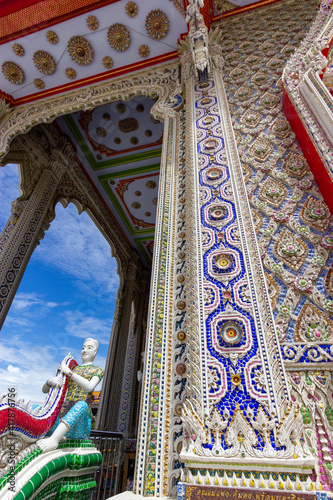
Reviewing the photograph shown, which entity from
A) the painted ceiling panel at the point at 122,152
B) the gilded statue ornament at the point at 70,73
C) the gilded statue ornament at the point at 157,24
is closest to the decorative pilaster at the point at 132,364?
the painted ceiling panel at the point at 122,152

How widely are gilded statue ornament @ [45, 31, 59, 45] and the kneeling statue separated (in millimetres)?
3948

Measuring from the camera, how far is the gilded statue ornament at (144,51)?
12.3ft

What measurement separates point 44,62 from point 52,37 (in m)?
0.37

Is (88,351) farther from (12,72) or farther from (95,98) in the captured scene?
(12,72)

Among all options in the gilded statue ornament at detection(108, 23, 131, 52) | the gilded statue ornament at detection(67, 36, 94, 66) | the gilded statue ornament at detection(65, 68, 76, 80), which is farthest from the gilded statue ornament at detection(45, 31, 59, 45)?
the gilded statue ornament at detection(108, 23, 131, 52)

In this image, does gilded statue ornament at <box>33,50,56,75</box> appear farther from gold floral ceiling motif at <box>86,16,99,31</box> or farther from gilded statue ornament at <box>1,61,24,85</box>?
gold floral ceiling motif at <box>86,16,99,31</box>

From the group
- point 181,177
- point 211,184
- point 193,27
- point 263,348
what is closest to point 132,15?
point 193,27

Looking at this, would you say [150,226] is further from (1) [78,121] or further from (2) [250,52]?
(2) [250,52]

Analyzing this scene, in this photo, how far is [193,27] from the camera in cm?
302

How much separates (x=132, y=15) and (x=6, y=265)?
12.2 ft

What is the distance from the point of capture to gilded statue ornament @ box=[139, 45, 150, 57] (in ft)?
12.3

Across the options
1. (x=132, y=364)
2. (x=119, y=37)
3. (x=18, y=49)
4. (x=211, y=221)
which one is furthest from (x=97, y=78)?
(x=132, y=364)

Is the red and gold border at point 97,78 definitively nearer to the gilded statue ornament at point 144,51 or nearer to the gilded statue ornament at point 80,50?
the gilded statue ornament at point 144,51

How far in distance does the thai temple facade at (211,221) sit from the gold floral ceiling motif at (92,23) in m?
0.01
